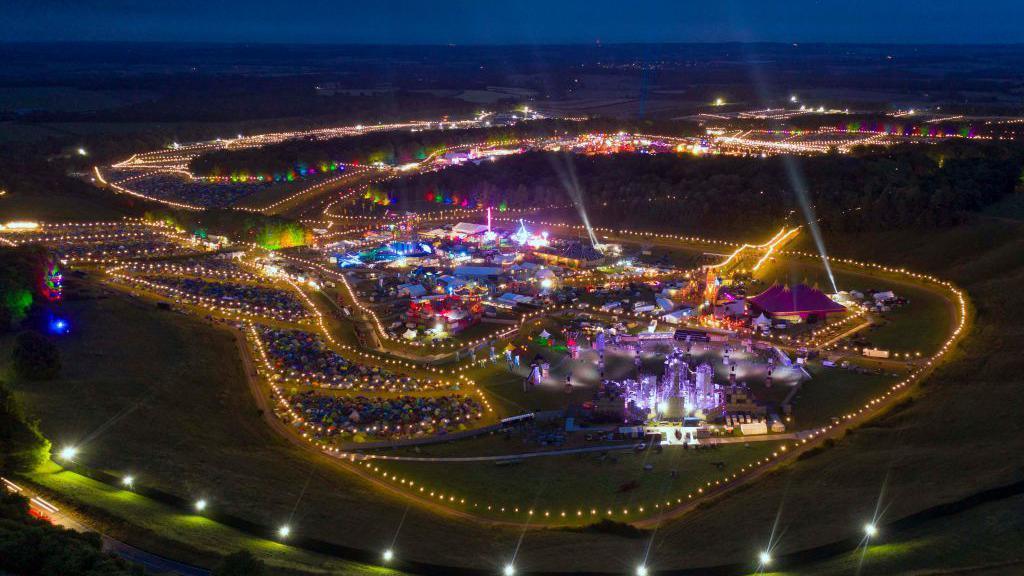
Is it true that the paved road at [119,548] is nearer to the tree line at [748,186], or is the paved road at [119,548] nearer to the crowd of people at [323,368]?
the crowd of people at [323,368]

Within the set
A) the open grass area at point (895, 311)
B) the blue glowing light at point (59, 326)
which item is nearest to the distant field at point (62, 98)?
the blue glowing light at point (59, 326)

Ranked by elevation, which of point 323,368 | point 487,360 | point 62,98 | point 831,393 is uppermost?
point 62,98

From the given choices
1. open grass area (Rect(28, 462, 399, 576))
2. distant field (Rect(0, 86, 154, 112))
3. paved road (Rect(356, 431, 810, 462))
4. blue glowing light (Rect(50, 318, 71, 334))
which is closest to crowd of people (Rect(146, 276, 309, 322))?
blue glowing light (Rect(50, 318, 71, 334))

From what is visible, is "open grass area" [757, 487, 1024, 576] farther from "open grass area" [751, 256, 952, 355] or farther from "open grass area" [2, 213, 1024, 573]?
"open grass area" [751, 256, 952, 355]

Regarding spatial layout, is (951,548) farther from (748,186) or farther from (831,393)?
(748,186)

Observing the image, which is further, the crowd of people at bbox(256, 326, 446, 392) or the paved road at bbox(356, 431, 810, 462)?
the crowd of people at bbox(256, 326, 446, 392)

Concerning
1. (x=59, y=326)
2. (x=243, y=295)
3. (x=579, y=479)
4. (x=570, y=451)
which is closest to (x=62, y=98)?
(x=243, y=295)
